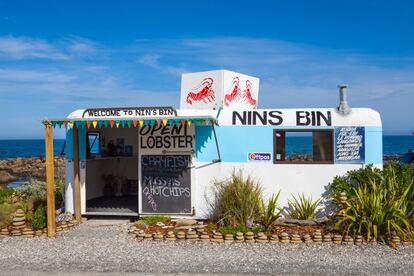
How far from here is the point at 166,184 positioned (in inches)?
430

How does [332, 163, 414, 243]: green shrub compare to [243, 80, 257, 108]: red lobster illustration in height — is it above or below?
below

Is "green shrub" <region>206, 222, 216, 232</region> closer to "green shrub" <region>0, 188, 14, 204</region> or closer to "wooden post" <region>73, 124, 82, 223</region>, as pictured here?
"wooden post" <region>73, 124, 82, 223</region>

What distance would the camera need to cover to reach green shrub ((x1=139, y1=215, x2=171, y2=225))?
10470 mm

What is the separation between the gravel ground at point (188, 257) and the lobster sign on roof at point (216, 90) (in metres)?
4.21

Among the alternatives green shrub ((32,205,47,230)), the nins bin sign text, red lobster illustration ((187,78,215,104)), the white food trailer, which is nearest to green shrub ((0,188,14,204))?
the white food trailer

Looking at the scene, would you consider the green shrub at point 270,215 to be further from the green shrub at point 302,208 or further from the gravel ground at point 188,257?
the gravel ground at point 188,257

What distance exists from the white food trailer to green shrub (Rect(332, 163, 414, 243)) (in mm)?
735

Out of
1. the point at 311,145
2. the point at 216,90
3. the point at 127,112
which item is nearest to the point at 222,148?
the point at 216,90

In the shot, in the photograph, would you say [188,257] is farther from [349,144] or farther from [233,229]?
[349,144]

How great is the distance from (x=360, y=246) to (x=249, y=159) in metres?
3.34

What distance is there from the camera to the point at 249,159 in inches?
421

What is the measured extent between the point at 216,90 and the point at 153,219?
3.69 metres

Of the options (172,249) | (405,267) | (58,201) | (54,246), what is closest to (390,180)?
(405,267)

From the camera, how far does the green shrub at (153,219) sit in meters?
10.5
